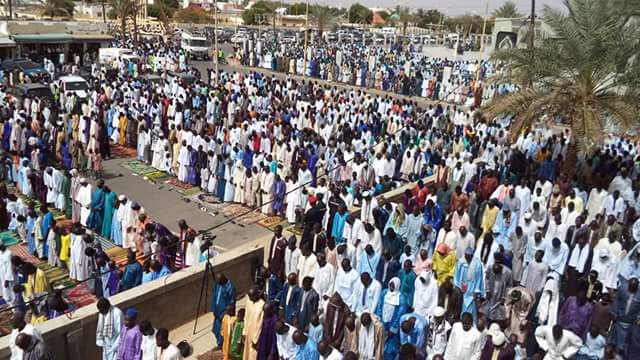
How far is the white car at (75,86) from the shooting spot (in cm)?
1809

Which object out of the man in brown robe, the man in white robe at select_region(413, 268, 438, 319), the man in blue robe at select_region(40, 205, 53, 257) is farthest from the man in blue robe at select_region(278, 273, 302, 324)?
the man in blue robe at select_region(40, 205, 53, 257)

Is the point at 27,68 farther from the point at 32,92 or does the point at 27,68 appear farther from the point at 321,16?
the point at 321,16

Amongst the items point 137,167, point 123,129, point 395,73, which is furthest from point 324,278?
point 395,73

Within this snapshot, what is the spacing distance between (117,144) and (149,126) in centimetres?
159

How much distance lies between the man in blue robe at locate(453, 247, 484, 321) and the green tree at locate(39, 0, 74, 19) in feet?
176

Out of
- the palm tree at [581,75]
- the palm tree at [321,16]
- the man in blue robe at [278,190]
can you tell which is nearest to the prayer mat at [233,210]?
the man in blue robe at [278,190]

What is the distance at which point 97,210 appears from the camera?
9.77 metres

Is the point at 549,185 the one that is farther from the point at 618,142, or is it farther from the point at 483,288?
the point at 618,142

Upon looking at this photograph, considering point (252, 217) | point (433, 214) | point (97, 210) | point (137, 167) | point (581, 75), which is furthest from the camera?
point (137, 167)

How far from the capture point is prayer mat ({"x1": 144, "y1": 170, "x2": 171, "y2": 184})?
13.2 metres

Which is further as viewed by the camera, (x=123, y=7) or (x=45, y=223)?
(x=123, y=7)

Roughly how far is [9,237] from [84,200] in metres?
1.40

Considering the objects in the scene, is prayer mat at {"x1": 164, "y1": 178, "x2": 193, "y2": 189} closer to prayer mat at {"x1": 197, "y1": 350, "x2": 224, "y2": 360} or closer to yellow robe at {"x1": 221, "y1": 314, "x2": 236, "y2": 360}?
prayer mat at {"x1": 197, "y1": 350, "x2": 224, "y2": 360}

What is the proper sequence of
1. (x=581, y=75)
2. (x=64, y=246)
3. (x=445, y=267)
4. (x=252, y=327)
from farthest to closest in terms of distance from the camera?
(x=581, y=75)
(x=64, y=246)
(x=445, y=267)
(x=252, y=327)
